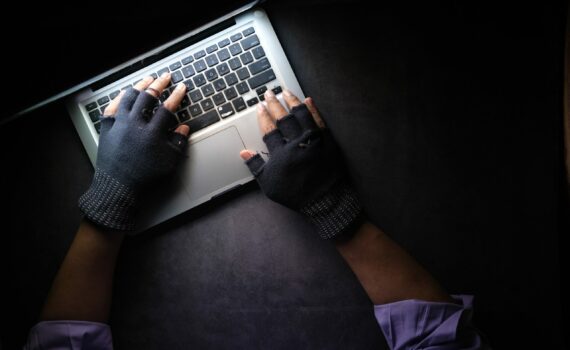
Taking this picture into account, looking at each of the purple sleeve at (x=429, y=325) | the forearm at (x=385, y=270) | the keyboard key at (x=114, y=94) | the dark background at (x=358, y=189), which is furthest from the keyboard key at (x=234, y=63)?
the purple sleeve at (x=429, y=325)

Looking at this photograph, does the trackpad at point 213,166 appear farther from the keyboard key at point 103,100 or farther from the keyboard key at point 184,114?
the keyboard key at point 103,100

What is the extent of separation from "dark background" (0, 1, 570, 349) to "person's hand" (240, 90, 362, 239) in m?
0.07

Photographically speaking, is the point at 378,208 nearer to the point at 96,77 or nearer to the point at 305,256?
the point at 305,256

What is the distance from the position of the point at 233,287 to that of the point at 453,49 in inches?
27.8

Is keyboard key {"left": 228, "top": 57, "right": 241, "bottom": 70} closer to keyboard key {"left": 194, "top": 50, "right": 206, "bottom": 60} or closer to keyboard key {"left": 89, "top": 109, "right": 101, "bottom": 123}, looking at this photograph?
keyboard key {"left": 194, "top": 50, "right": 206, "bottom": 60}

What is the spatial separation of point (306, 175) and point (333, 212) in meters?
0.10

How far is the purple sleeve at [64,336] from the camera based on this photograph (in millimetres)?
694

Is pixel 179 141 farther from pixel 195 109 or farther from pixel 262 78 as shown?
pixel 262 78

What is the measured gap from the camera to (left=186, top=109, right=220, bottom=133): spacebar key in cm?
73

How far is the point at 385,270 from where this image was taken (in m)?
0.74

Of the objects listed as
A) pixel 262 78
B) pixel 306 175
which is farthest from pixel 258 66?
pixel 306 175

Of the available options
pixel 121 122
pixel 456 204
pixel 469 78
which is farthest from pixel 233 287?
pixel 469 78

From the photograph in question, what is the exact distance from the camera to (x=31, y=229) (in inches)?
31.2

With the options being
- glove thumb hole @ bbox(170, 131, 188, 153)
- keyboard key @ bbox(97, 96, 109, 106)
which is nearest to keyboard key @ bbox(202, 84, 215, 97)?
glove thumb hole @ bbox(170, 131, 188, 153)
